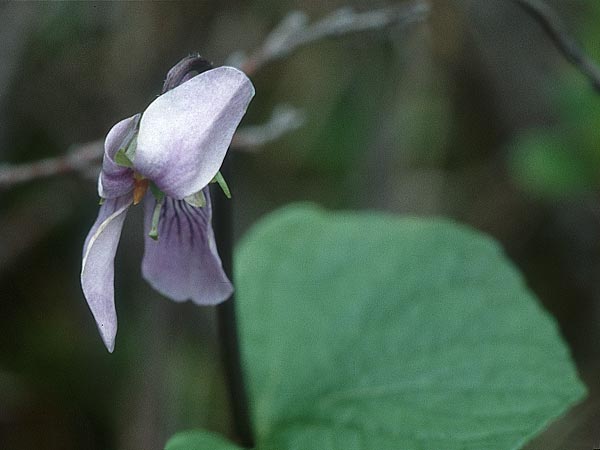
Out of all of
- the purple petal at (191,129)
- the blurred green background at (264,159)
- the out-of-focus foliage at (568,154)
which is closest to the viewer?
the purple petal at (191,129)

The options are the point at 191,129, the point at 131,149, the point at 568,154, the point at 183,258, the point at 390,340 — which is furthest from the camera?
the point at 568,154

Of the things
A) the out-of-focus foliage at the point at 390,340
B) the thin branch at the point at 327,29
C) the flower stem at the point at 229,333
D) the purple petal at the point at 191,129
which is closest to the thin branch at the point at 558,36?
the thin branch at the point at 327,29

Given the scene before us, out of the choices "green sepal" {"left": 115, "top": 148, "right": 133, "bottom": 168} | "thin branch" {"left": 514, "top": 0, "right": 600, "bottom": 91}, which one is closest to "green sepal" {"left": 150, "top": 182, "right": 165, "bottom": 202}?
"green sepal" {"left": 115, "top": 148, "right": 133, "bottom": 168}

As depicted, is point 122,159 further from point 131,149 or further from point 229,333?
point 229,333

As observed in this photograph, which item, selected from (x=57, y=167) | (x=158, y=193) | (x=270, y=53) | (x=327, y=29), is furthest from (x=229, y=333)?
(x=327, y=29)

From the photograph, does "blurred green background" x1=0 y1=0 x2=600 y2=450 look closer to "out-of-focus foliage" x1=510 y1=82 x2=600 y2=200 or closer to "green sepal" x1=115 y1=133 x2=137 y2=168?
"out-of-focus foliage" x1=510 y1=82 x2=600 y2=200

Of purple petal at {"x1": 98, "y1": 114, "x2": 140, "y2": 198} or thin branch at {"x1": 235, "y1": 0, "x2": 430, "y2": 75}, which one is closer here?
purple petal at {"x1": 98, "y1": 114, "x2": 140, "y2": 198}

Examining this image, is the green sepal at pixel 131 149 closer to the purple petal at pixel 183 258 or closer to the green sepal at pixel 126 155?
the green sepal at pixel 126 155
